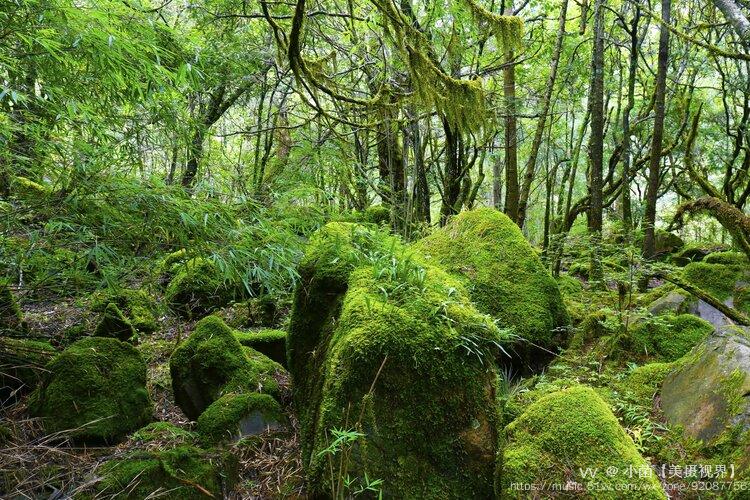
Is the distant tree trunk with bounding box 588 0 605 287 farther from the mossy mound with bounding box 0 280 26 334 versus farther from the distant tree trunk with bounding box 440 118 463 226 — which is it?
the mossy mound with bounding box 0 280 26 334

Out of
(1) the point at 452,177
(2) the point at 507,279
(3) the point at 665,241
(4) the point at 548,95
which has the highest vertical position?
(4) the point at 548,95

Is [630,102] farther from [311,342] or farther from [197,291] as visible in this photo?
[197,291]

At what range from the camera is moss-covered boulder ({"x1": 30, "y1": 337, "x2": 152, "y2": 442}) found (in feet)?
12.1

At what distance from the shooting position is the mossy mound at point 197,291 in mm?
7086

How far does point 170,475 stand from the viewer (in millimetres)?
3045

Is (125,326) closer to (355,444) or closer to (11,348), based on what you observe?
(11,348)

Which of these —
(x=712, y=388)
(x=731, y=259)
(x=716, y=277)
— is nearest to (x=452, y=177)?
(x=716, y=277)

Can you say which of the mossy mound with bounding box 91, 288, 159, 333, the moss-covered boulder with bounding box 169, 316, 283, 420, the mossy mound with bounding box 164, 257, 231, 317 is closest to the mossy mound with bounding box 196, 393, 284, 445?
the moss-covered boulder with bounding box 169, 316, 283, 420

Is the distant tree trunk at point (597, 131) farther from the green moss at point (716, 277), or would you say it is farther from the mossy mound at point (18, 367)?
the mossy mound at point (18, 367)

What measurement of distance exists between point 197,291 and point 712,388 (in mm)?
6677

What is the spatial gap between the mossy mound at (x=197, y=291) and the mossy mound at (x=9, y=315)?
204 centimetres

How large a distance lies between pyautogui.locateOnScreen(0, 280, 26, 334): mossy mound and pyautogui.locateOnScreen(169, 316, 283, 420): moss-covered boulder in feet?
6.36

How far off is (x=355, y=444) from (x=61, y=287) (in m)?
3.41

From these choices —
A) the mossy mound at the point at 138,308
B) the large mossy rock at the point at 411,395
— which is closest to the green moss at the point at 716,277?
the large mossy rock at the point at 411,395
